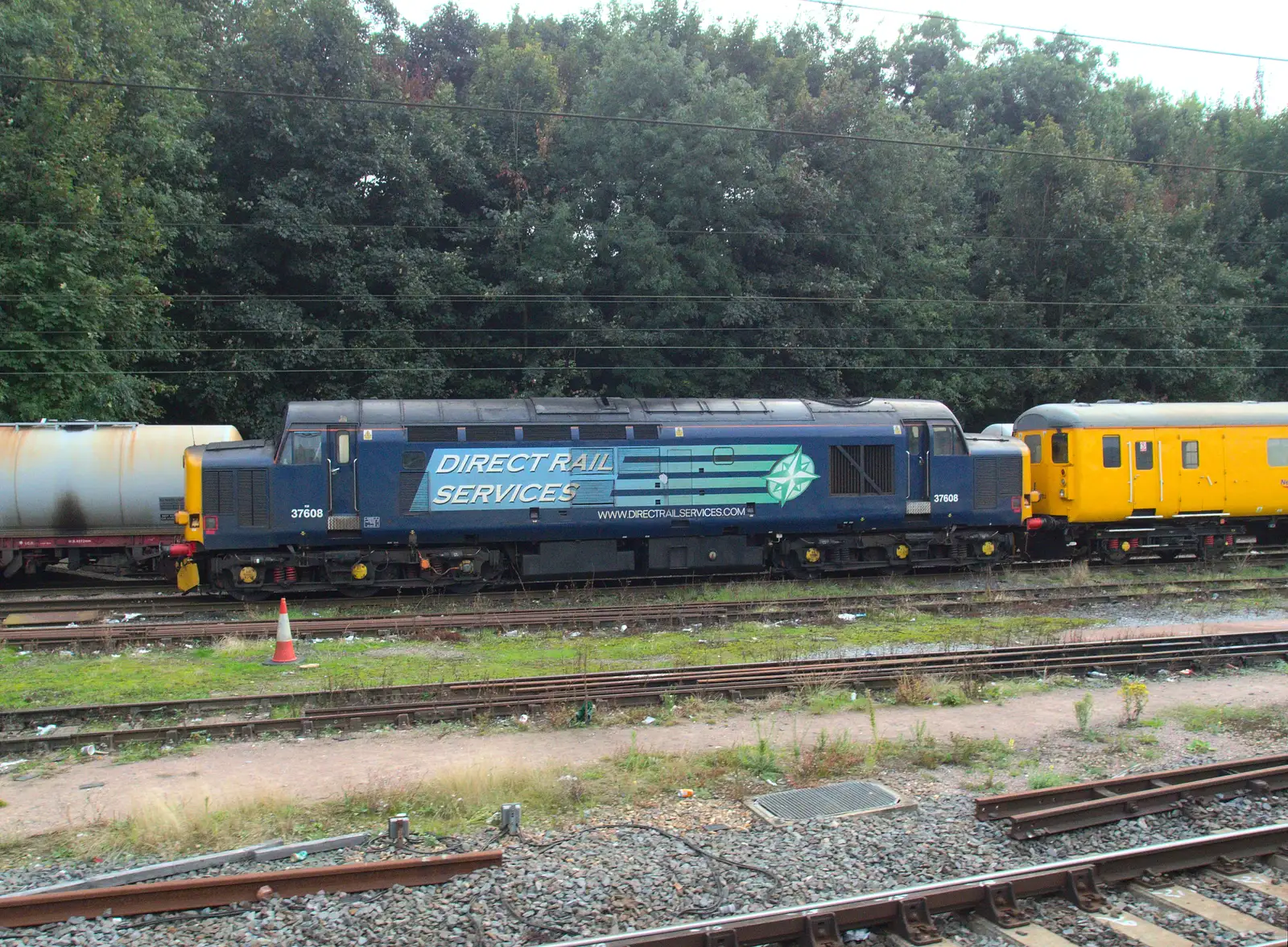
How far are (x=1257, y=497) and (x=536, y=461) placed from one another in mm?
16927

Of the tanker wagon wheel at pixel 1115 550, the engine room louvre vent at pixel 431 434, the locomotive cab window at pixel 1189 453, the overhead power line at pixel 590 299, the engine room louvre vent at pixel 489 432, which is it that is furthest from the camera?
the overhead power line at pixel 590 299

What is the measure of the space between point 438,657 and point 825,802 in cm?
743

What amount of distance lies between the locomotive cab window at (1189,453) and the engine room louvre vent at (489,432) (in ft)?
50.0

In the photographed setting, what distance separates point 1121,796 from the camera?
793 centimetres

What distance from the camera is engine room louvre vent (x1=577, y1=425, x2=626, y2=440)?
1900cm

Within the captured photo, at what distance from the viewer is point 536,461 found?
18.7m

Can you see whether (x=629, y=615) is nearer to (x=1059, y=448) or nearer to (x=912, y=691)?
(x=912, y=691)

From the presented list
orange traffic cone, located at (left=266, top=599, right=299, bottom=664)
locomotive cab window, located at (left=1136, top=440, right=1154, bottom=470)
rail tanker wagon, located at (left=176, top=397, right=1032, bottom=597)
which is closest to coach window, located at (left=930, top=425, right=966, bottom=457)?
rail tanker wagon, located at (left=176, top=397, right=1032, bottom=597)

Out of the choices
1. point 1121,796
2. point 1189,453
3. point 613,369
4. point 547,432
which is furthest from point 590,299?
point 1121,796

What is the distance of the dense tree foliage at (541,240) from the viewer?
26.1 m

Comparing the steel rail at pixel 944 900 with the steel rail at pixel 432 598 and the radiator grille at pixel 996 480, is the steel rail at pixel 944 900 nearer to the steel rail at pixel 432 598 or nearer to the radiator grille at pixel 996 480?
the steel rail at pixel 432 598

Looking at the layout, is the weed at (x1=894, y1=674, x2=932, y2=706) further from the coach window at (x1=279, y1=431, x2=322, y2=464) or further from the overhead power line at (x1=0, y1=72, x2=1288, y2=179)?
the coach window at (x1=279, y1=431, x2=322, y2=464)

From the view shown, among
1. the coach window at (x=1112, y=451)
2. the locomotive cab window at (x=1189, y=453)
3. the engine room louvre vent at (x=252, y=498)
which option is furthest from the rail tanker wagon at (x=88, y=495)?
the locomotive cab window at (x=1189, y=453)

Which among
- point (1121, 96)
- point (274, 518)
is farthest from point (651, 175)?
point (1121, 96)
